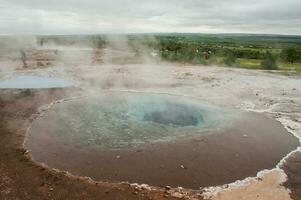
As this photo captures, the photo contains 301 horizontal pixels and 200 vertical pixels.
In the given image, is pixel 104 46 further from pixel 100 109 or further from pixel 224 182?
pixel 224 182

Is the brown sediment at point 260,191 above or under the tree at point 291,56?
under

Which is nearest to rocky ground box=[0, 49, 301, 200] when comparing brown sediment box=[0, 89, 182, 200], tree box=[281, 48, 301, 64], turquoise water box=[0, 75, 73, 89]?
brown sediment box=[0, 89, 182, 200]

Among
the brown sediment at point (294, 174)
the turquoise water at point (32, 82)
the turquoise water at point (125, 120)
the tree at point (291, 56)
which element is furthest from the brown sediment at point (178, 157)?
the tree at point (291, 56)

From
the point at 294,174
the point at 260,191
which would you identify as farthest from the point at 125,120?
the point at 294,174

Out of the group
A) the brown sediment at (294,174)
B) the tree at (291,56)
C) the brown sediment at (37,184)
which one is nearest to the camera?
the brown sediment at (37,184)

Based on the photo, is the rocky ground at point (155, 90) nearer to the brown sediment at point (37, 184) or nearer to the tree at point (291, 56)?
the brown sediment at point (37, 184)

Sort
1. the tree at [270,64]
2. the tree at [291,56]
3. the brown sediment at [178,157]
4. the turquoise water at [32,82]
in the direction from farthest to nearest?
the tree at [291,56] → the tree at [270,64] → the turquoise water at [32,82] → the brown sediment at [178,157]

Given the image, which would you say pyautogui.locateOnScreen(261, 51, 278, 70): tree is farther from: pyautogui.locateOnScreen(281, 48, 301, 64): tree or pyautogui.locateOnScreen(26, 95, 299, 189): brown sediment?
pyautogui.locateOnScreen(26, 95, 299, 189): brown sediment

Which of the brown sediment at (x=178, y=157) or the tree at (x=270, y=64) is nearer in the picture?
the brown sediment at (x=178, y=157)
